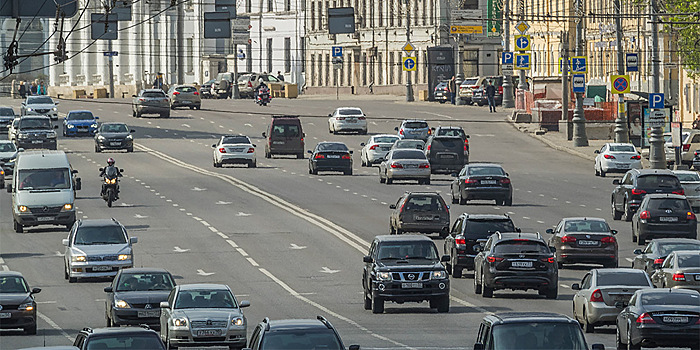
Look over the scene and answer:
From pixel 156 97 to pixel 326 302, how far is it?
65.4m

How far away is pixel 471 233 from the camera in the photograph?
3706 cm

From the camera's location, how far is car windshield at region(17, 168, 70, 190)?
48.6 meters


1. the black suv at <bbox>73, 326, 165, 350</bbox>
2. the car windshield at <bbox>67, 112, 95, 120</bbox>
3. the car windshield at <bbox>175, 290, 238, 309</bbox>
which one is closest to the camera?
the black suv at <bbox>73, 326, 165, 350</bbox>

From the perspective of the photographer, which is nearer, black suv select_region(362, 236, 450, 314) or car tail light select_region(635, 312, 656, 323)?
car tail light select_region(635, 312, 656, 323)

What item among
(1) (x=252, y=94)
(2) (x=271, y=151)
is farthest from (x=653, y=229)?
(1) (x=252, y=94)

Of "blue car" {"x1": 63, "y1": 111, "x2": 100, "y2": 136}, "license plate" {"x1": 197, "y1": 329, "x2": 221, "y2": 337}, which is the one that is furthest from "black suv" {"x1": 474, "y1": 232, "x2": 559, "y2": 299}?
"blue car" {"x1": 63, "y1": 111, "x2": 100, "y2": 136}

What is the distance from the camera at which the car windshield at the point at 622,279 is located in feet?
93.1

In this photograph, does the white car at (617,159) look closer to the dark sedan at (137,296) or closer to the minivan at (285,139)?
the minivan at (285,139)

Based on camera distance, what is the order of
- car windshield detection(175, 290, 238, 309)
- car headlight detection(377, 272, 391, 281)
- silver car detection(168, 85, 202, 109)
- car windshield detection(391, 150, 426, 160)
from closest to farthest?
car windshield detection(175, 290, 238, 309), car headlight detection(377, 272, 391, 281), car windshield detection(391, 150, 426, 160), silver car detection(168, 85, 202, 109)

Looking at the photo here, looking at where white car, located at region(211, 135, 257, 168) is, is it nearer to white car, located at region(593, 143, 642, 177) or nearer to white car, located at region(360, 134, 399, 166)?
white car, located at region(360, 134, 399, 166)

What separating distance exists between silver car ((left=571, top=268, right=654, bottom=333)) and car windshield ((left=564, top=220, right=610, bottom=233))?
31.8 feet

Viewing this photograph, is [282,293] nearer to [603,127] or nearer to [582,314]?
[582,314]

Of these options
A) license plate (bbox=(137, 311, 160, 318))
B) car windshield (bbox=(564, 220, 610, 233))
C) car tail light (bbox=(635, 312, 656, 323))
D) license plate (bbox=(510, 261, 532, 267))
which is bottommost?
license plate (bbox=(137, 311, 160, 318))

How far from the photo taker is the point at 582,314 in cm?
2877
